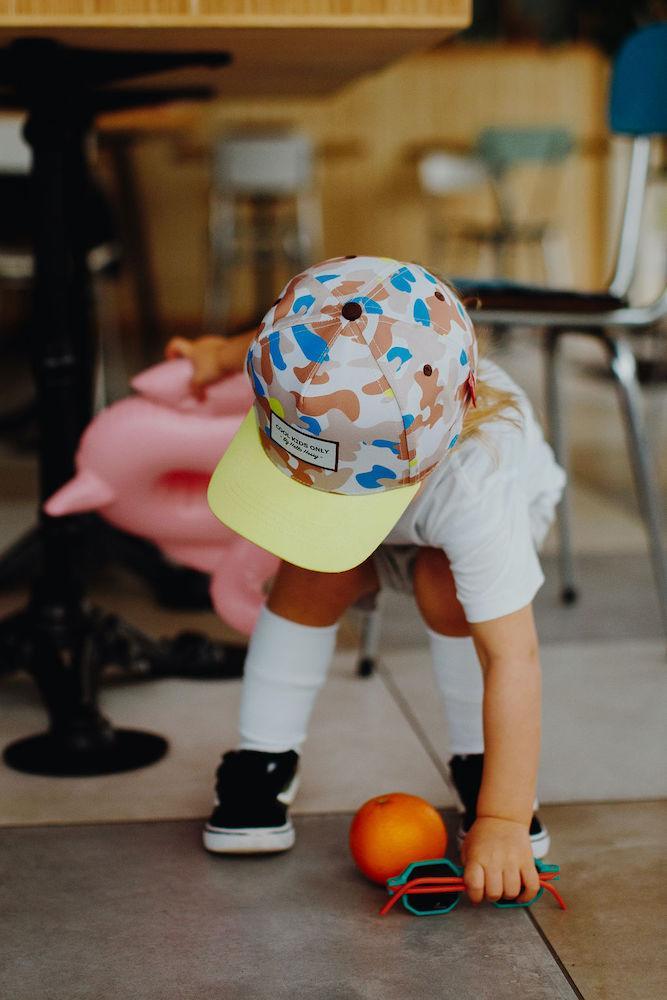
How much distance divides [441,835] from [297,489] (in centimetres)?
33

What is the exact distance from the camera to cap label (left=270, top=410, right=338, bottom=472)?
902 millimetres

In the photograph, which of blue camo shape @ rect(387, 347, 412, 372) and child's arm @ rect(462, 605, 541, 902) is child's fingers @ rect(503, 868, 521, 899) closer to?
child's arm @ rect(462, 605, 541, 902)

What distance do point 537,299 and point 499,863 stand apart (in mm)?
922

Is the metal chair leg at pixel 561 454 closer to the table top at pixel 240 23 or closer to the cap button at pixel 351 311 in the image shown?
the table top at pixel 240 23

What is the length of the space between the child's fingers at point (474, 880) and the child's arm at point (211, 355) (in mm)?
520

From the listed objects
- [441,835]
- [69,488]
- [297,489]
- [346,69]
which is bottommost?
[441,835]

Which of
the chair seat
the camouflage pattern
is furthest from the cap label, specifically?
the chair seat

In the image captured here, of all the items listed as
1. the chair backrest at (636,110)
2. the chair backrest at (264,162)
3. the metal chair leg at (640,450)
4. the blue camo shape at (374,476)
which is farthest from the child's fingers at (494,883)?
the chair backrest at (264,162)

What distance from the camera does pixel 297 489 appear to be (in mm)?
942

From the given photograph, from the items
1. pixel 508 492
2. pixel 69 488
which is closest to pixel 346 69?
pixel 69 488

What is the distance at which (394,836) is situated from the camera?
1.00 metres

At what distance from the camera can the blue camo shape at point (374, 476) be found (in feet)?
3.00

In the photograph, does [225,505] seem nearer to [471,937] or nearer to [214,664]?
[471,937]

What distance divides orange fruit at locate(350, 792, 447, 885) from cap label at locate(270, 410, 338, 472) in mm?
307
